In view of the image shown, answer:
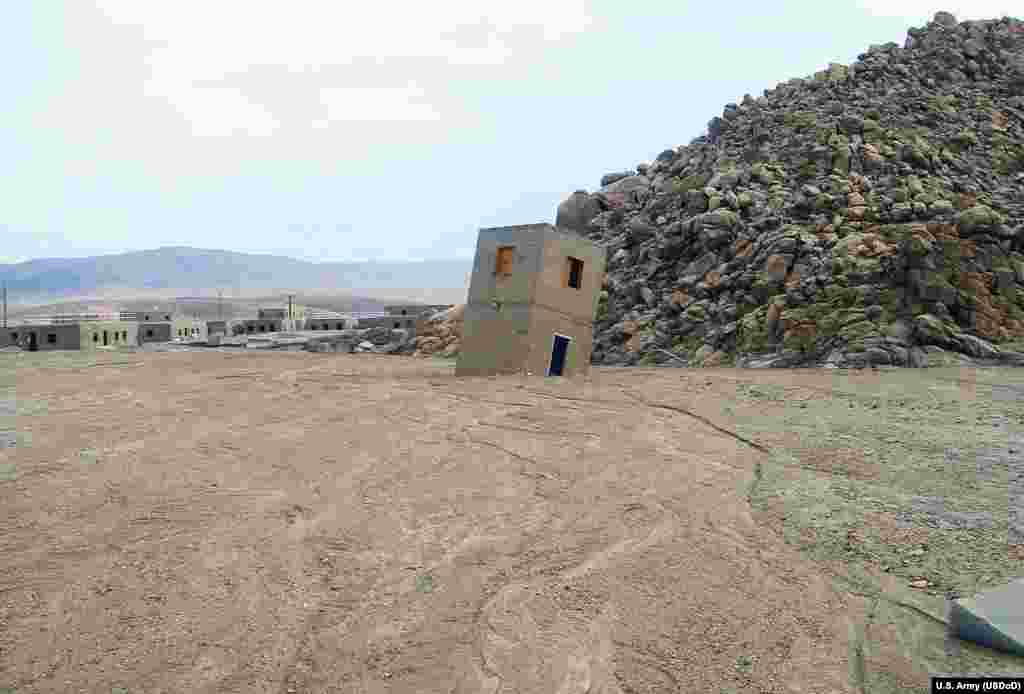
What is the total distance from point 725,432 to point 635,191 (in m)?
24.0

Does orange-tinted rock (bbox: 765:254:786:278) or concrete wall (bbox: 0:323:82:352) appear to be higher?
orange-tinted rock (bbox: 765:254:786:278)

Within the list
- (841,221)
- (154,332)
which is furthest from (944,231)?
(154,332)

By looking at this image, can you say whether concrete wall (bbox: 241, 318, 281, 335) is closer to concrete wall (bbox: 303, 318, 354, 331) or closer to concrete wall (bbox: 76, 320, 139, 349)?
concrete wall (bbox: 303, 318, 354, 331)

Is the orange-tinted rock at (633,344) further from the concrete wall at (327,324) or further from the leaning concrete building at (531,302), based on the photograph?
the concrete wall at (327,324)

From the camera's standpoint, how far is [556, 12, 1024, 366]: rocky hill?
20.2m

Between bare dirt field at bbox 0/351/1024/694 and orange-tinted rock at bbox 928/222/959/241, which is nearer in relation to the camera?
bare dirt field at bbox 0/351/1024/694

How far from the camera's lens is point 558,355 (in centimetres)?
1906

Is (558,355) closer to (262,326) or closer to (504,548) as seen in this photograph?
(504,548)

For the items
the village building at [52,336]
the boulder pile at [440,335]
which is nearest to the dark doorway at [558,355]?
the boulder pile at [440,335]

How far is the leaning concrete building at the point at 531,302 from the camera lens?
60.0 ft

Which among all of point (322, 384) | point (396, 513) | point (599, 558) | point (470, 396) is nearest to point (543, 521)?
point (599, 558)

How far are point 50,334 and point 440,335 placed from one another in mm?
22585

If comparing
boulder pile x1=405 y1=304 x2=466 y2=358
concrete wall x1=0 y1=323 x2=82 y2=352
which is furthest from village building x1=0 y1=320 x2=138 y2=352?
boulder pile x1=405 y1=304 x2=466 y2=358

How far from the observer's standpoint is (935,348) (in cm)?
1842
